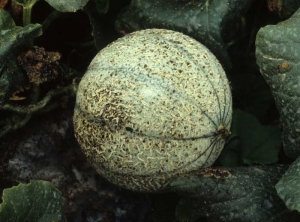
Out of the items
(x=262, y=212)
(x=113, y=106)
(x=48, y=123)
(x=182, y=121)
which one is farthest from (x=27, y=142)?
(x=262, y=212)

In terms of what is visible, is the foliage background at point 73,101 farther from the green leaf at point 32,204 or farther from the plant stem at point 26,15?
the green leaf at point 32,204

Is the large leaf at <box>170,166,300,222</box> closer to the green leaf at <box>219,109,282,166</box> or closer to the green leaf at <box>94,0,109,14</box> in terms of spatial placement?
the green leaf at <box>219,109,282,166</box>

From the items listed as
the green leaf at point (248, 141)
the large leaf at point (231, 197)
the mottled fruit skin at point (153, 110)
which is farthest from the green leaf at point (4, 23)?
the green leaf at point (248, 141)

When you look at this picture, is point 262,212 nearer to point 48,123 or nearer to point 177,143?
point 177,143

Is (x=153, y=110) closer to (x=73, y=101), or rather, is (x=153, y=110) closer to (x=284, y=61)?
(x=284, y=61)

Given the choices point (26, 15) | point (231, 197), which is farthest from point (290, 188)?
point (26, 15)

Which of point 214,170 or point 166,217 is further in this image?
point 166,217

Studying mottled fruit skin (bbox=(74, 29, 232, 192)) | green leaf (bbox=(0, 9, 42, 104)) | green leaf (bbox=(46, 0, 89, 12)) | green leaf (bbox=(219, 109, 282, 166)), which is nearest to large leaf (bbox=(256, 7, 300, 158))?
mottled fruit skin (bbox=(74, 29, 232, 192))

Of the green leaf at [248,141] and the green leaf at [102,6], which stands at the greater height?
the green leaf at [102,6]
